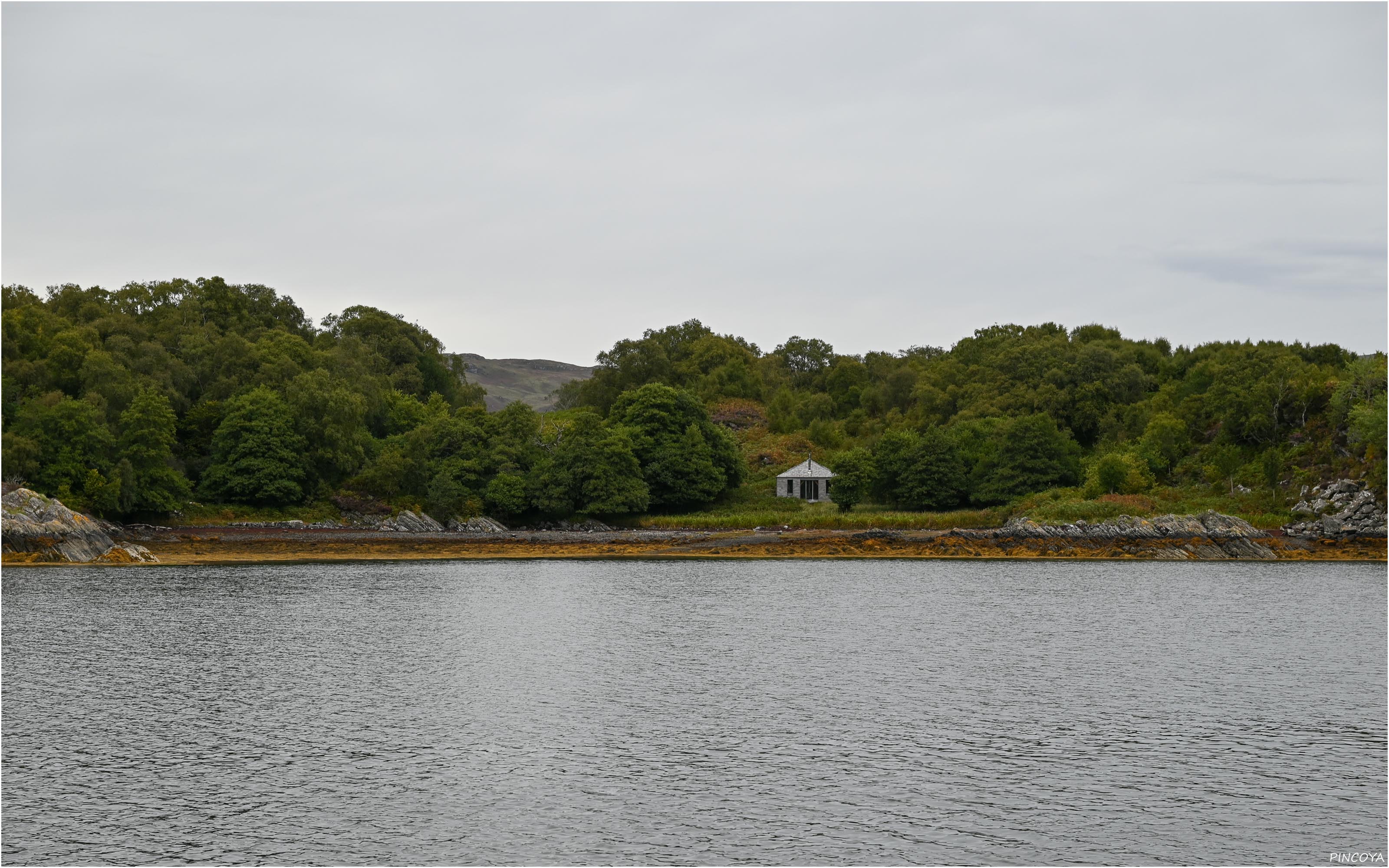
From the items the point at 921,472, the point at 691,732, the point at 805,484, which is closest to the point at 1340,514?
the point at 921,472

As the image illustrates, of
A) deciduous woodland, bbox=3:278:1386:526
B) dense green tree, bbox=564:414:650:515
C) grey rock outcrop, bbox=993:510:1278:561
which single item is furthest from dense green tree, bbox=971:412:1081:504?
dense green tree, bbox=564:414:650:515

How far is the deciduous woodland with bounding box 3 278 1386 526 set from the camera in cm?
8056

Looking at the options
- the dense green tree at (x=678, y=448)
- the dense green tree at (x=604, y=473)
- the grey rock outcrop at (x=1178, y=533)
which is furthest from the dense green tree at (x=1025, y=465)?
the dense green tree at (x=604, y=473)

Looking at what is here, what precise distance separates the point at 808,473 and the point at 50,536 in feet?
191

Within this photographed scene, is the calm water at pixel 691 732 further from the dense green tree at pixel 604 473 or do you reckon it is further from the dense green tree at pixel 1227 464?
the dense green tree at pixel 604 473

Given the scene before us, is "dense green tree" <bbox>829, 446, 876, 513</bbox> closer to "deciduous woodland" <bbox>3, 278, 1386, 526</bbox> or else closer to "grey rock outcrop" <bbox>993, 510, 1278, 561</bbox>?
"deciduous woodland" <bbox>3, 278, 1386, 526</bbox>

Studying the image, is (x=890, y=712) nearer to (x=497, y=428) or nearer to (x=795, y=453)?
(x=497, y=428)

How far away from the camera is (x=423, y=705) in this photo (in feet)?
94.4

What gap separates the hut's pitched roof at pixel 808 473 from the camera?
101 meters

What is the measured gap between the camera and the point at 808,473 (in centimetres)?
10138

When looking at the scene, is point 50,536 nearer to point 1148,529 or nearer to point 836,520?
point 836,520

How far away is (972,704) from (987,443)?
67.3 m

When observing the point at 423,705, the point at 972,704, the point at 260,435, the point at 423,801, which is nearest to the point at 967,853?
the point at 423,801

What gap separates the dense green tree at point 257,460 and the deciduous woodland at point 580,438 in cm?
18
